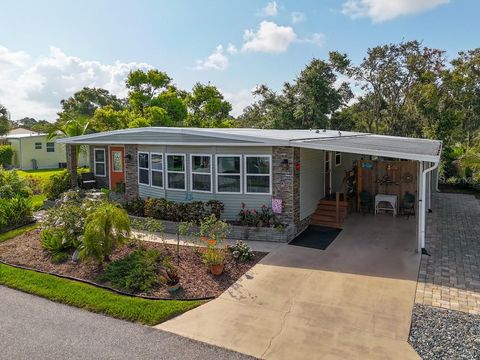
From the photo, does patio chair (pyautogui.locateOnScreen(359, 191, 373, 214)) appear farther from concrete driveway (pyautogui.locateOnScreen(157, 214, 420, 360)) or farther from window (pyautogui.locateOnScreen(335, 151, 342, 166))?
concrete driveway (pyautogui.locateOnScreen(157, 214, 420, 360))

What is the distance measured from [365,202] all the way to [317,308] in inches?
324

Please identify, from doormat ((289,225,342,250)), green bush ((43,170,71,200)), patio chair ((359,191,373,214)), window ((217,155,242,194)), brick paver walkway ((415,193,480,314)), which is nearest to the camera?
brick paver walkway ((415,193,480,314))

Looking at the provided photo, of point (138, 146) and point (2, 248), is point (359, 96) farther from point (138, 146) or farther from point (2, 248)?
point (2, 248)

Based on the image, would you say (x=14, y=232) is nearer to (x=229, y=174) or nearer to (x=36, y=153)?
(x=229, y=174)

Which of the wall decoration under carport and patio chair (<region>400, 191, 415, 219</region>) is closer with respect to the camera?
patio chair (<region>400, 191, 415, 219</region>)

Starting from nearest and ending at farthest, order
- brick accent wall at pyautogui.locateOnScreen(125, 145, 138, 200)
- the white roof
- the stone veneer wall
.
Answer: the white roof, brick accent wall at pyautogui.locateOnScreen(125, 145, 138, 200), the stone veneer wall

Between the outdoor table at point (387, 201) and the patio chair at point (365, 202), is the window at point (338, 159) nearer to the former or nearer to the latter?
the patio chair at point (365, 202)

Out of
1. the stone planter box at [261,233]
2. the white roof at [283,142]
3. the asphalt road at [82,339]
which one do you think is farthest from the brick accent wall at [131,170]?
the asphalt road at [82,339]

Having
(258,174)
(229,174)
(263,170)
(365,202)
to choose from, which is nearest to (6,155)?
(229,174)

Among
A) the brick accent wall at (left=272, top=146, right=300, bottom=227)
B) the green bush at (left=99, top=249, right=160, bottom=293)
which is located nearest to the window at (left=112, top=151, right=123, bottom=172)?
the brick accent wall at (left=272, top=146, right=300, bottom=227)

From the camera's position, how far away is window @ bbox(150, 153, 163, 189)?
43.4 feet

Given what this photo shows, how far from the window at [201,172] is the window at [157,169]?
4.57ft

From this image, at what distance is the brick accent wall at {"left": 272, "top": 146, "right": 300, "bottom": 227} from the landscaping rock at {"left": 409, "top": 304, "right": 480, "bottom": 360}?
496cm

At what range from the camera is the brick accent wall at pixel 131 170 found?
46.7ft
